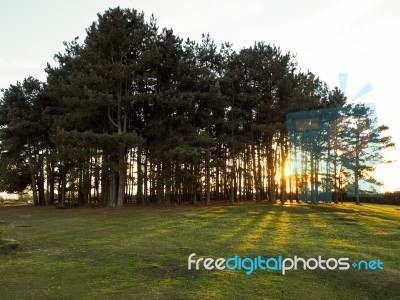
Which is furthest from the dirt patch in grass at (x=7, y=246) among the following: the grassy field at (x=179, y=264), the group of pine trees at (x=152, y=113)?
the group of pine trees at (x=152, y=113)

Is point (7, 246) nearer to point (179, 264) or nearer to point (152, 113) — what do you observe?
point (179, 264)

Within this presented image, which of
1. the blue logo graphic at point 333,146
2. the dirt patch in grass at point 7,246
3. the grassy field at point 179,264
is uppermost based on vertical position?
the blue logo graphic at point 333,146

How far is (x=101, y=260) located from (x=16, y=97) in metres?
39.5

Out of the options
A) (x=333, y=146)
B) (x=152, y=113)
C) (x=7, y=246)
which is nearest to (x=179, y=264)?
(x=7, y=246)

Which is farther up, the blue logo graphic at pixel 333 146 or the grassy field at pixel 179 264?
the blue logo graphic at pixel 333 146

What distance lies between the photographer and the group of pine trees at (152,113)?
102 feet

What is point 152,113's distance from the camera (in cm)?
3553

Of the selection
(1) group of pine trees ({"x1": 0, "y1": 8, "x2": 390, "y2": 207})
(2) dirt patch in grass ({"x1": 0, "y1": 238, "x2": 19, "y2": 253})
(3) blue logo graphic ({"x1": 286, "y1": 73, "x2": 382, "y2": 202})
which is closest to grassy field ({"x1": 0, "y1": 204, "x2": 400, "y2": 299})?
(2) dirt patch in grass ({"x1": 0, "y1": 238, "x2": 19, "y2": 253})

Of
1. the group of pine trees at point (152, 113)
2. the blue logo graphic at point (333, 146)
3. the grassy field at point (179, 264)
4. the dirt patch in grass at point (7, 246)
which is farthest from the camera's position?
the blue logo graphic at point (333, 146)

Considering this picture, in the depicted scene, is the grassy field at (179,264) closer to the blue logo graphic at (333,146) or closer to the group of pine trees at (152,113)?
the group of pine trees at (152,113)

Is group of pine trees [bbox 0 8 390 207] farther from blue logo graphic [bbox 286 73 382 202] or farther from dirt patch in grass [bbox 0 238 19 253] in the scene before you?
dirt patch in grass [bbox 0 238 19 253]

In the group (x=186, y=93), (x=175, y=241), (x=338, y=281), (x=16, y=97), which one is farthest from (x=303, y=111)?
(x=16, y=97)

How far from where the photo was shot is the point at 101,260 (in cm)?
1109

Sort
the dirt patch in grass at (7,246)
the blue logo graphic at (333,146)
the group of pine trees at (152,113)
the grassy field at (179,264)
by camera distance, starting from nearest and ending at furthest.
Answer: the grassy field at (179,264)
the dirt patch in grass at (7,246)
the group of pine trees at (152,113)
the blue logo graphic at (333,146)
